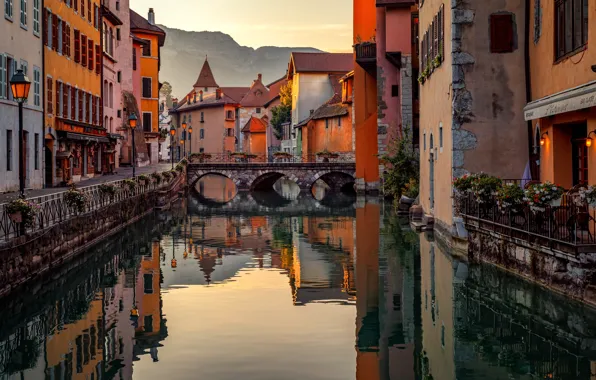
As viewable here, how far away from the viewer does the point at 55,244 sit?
22328 mm

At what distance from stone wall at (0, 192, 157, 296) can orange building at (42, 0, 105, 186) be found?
7522 mm

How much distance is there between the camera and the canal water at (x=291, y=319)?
41.3ft

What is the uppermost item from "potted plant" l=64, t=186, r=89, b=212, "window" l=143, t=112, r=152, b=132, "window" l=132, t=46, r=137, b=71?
"window" l=132, t=46, r=137, b=71

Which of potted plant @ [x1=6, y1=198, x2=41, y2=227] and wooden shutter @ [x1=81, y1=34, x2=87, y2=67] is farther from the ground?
wooden shutter @ [x1=81, y1=34, x2=87, y2=67]

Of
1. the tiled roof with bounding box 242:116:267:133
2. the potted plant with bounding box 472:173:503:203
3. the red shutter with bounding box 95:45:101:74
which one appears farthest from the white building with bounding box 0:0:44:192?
the tiled roof with bounding box 242:116:267:133

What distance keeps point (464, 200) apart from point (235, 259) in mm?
6900

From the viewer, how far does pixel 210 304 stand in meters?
18.2

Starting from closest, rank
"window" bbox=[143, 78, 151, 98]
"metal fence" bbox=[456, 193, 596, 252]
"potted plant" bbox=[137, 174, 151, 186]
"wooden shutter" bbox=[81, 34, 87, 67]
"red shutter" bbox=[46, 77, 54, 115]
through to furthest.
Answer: "metal fence" bbox=[456, 193, 596, 252], "red shutter" bbox=[46, 77, 54, 115], "potted plant" bbox=[137, 174, 151, 186], "wooden shutter" bbox=[81, 34, 87, 67], "window" bbox=[143, 78, 151, 98]

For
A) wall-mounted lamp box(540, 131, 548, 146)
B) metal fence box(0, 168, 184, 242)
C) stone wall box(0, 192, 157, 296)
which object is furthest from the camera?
wall-mounted lamp box(540, 131, 548, 146)

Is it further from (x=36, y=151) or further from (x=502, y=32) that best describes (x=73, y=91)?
(x=502, y=32)

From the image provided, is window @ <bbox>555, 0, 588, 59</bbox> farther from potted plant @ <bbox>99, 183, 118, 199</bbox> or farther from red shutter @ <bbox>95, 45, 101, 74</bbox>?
red shutter @ <bbox>95, 45, 101, 74</bbox>

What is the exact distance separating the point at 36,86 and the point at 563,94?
24.2 meters

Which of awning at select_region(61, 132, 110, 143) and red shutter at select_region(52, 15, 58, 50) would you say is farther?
awning at select_region(61, 132, 110, 143)

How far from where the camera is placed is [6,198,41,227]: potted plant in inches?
735
